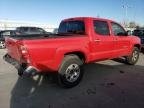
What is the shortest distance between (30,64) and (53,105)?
1.05 meters

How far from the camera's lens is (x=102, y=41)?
541 centimetres

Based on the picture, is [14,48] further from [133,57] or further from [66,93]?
[133,57]

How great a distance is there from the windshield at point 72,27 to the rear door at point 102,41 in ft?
1.38

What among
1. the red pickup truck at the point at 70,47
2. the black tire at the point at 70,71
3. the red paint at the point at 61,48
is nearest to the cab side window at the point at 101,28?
Answer: the red pickup truck at the point at 70,47

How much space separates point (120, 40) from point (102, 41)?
120 cm

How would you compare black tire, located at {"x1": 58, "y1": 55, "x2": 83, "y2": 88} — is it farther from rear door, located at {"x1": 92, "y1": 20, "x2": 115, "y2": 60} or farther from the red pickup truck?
rear door, located at {"x1": 92, "y1": 20, "x2": 115, "y2": 60}

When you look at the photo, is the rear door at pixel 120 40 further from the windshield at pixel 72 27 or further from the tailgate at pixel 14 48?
the tailgate at pixel 14 48

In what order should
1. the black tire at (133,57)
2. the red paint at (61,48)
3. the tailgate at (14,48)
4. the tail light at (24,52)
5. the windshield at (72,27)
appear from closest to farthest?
the tail light at (24,52)
the red paint at (61,48)
the tailgate at (14,48)
the windshield at (72,27)
the black tire at (133,57)

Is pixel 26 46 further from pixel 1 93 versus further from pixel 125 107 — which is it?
pixel 125 107

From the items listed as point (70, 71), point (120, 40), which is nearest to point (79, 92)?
point (70, 71)

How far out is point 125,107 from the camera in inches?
143

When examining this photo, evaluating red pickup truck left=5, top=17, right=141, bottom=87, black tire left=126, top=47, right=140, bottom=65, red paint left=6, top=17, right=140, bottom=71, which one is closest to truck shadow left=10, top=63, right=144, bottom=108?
red pickup truck left=5, top=17, right=141, bottom=87

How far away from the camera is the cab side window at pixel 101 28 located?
209 inches

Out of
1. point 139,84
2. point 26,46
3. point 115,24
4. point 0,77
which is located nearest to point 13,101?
point 26,46
